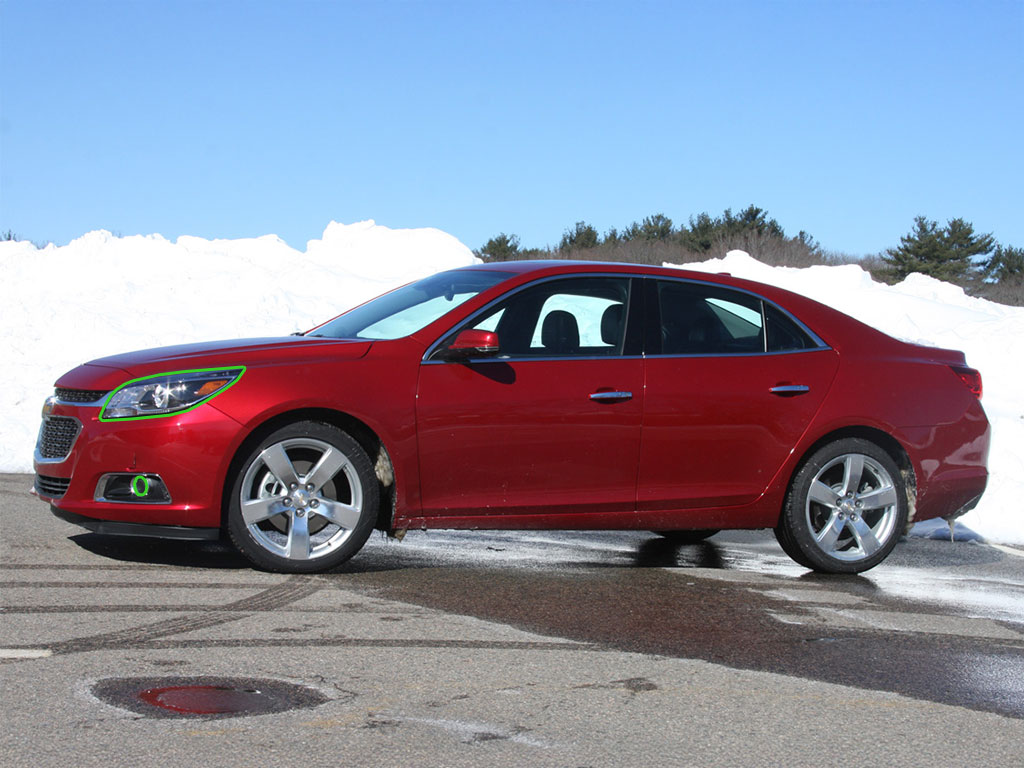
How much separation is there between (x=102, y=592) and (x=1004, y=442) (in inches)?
305

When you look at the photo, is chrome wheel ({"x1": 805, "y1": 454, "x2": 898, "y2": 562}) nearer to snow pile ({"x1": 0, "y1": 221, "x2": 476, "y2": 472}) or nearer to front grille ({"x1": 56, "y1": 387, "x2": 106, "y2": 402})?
front grille ({"x1": 56, "y1": 387, "x2": 106, "y2": 402})

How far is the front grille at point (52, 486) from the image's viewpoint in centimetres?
630

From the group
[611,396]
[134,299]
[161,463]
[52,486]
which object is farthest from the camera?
[134,299]

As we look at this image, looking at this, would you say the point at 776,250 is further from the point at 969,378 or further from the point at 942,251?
the point at 969,378

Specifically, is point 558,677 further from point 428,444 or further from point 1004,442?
point 1004,442

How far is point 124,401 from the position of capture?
6.21m

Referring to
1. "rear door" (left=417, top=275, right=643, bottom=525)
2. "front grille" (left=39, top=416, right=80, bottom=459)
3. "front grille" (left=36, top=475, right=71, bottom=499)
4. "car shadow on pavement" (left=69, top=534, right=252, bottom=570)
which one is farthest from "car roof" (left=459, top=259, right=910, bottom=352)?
"front grille" (left=36, top=475, right=71, bottom=499)

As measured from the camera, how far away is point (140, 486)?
6145mm

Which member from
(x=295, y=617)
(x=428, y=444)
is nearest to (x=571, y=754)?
(x=295, y=617)

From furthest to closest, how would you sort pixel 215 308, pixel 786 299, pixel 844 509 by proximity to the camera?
pixel 215 308
pixel 786 299
pixel 844 509

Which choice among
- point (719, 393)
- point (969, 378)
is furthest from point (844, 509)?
point (969, 378)

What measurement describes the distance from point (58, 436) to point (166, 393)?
2.36 ft

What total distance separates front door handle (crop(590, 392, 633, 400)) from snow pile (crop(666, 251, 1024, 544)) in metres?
3.21

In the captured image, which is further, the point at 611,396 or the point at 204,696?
the point at 611,396
